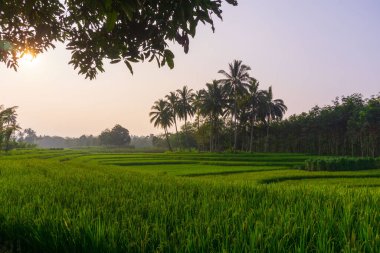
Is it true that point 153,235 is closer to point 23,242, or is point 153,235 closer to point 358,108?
point 23,242

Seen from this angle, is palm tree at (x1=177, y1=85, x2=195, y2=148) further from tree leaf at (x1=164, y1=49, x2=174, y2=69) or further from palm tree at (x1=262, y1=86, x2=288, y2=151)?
tree leaf at (x1=164, y1=49, x2=174, y2=69)

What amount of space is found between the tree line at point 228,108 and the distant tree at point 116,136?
2388 inches

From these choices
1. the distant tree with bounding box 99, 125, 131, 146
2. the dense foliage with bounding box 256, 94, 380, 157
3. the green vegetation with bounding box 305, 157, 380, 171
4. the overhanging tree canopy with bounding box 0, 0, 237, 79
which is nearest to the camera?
the overhanging tree canopy with bounding box 0, 0, 237, 79

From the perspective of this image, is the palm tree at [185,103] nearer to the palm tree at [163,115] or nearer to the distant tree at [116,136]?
the palm tree at [163,115]

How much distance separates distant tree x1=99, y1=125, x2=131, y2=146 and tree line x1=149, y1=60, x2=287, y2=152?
6066cm

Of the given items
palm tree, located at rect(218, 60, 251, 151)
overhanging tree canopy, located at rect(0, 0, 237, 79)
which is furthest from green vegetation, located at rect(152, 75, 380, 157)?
overhanging tree canopy, located at rect(0, 0, 237, 79)

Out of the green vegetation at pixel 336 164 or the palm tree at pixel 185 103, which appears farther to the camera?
the palm tree at pixel 185 103

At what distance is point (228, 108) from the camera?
57125 mm

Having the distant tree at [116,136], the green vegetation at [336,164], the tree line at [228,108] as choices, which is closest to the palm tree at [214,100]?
the tree line at [228,108]

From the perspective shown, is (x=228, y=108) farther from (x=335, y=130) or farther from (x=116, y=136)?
(x=116, y=136)

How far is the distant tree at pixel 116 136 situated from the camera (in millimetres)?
130250

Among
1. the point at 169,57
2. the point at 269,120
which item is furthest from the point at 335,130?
the point at 169,57

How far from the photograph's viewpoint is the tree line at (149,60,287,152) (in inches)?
2082

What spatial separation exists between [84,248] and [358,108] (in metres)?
59.9
